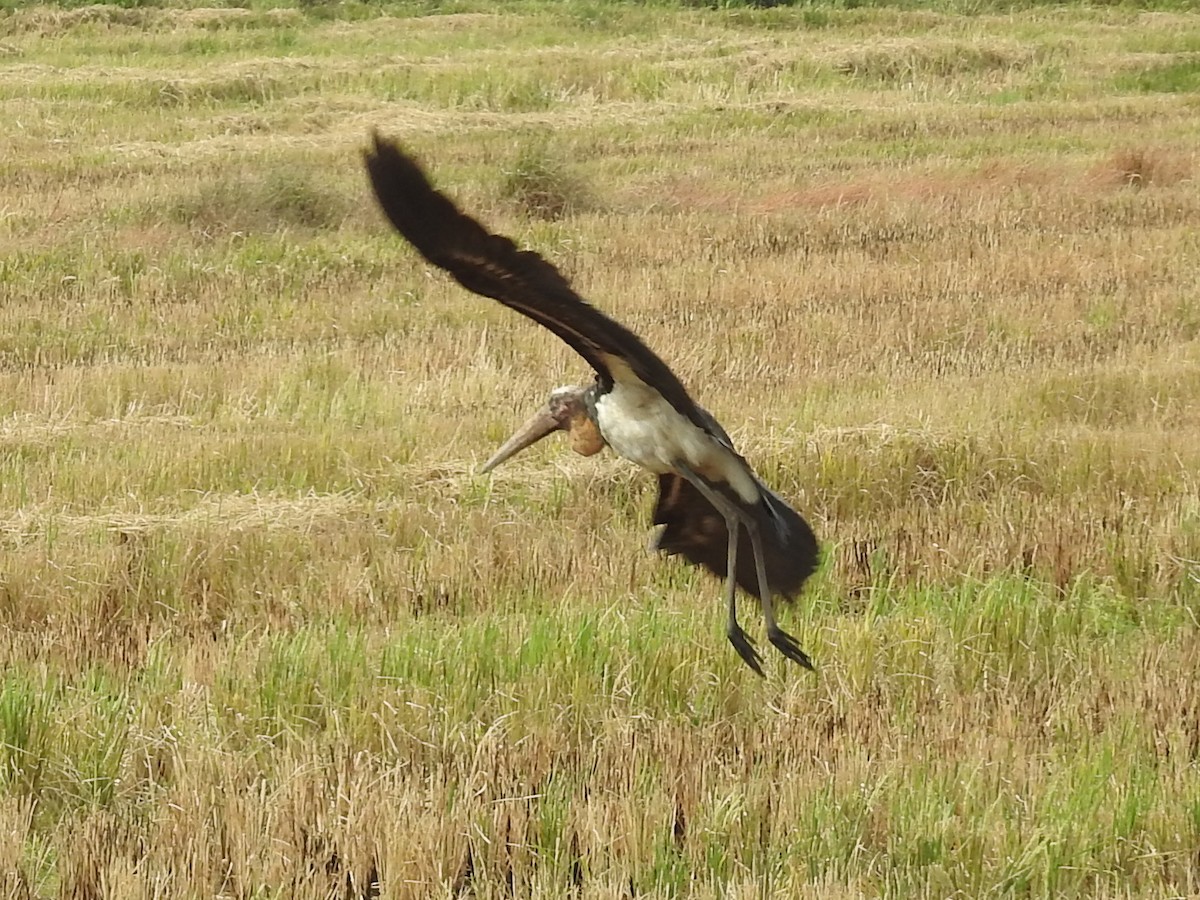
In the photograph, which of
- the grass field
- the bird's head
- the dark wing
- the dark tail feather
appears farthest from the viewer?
the dark tail feather

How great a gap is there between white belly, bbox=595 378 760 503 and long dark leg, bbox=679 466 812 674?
0.21 ft

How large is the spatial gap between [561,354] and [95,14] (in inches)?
844

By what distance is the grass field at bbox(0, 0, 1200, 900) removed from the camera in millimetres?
3709

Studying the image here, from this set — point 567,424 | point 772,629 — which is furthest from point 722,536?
point 567,424

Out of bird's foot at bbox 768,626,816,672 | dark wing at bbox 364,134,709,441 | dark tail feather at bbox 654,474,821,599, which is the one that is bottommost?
bird's foot at bbox 768,626,816,672

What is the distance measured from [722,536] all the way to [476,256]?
5.20 ft

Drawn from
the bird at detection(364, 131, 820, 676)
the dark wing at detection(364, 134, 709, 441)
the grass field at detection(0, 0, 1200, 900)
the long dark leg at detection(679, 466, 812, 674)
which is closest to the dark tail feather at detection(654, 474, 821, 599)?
the bird at detection(364, 131, 820, 676)

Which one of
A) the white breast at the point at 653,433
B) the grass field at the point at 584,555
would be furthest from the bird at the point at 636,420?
the grass field at the point at 584,555

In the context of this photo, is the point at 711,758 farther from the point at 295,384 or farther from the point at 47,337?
the point at 47,337

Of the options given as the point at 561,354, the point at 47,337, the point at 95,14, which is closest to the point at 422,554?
the point at 561,354

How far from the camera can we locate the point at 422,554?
5.75 metres

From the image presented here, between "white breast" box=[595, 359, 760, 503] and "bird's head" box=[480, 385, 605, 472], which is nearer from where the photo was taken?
"white breast" box=[595, 359, 760, 503]

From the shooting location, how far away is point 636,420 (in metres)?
4.04

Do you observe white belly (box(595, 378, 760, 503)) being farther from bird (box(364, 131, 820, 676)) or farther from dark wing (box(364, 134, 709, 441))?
dark wing (box(364, 134, 709, 441))
